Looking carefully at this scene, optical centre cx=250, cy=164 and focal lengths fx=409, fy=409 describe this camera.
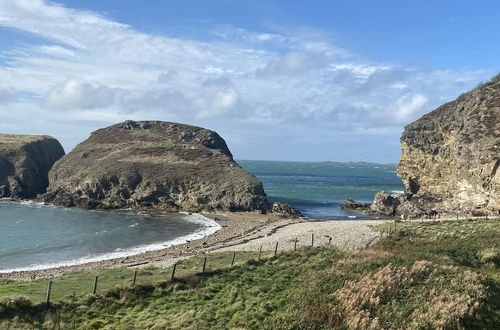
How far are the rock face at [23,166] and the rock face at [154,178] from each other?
15.9 ft

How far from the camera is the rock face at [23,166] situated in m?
98.3

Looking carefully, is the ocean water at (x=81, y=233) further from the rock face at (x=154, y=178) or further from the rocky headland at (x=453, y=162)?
the rocky headland at (x=453, y=162)

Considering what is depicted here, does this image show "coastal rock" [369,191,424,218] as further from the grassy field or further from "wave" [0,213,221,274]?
the grassy field

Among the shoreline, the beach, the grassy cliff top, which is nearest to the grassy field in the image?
the shoreline

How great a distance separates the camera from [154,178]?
89.6 m

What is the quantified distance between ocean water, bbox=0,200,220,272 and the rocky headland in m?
40.9

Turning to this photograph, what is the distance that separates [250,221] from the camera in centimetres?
6844

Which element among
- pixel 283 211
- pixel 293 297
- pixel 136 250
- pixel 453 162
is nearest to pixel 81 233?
pixel 136 250

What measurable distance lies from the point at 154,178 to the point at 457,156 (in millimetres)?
60377

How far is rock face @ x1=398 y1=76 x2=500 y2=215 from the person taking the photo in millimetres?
64688

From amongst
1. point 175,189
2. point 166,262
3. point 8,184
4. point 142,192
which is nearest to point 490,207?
point 166,262

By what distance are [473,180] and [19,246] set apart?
6764 cm

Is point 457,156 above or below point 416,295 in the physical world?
above

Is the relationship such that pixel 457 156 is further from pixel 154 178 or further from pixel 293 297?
pixel 293 297
